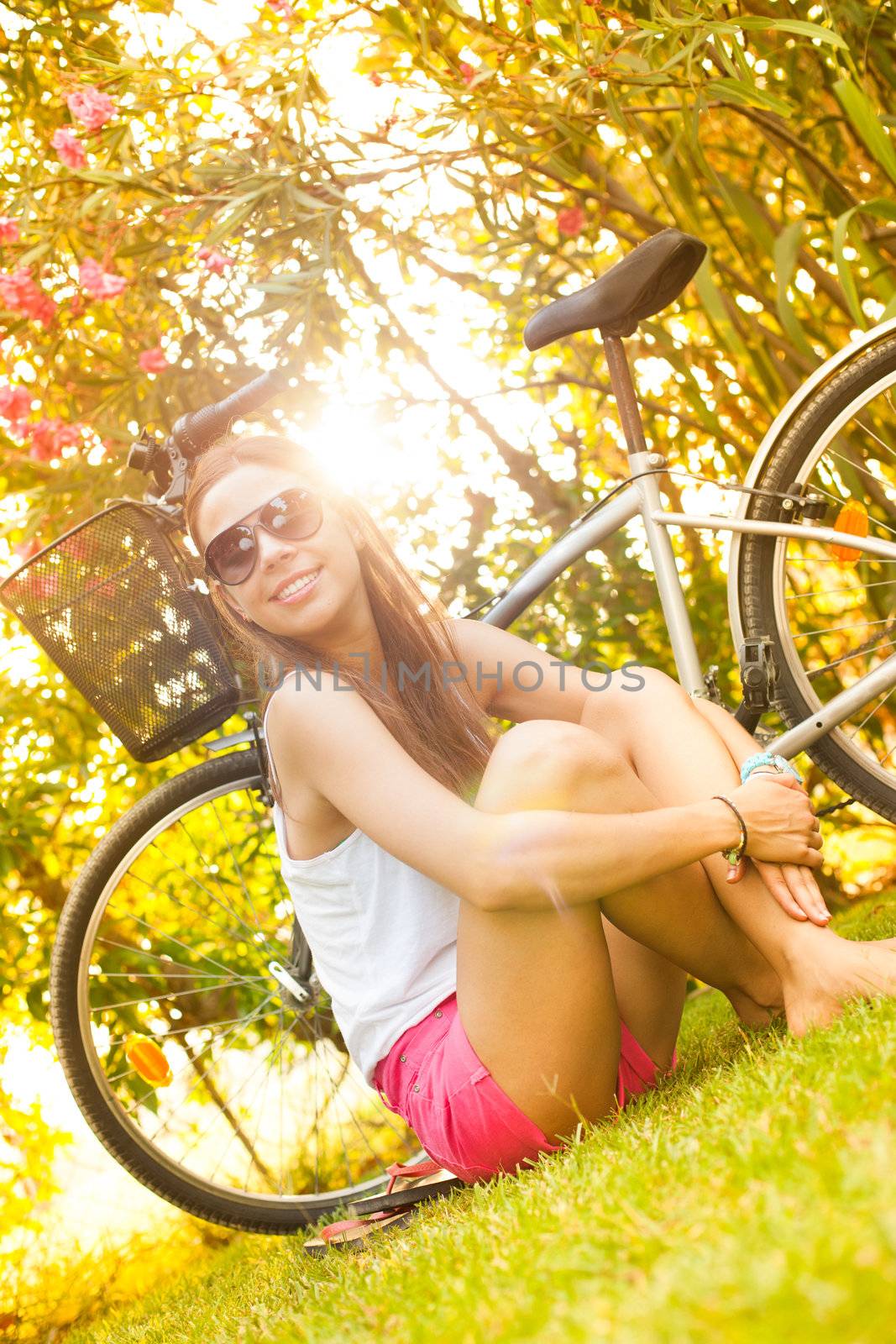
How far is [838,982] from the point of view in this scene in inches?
42.6

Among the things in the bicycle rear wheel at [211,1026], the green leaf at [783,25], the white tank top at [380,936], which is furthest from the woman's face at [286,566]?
the green leaf at [783,25]

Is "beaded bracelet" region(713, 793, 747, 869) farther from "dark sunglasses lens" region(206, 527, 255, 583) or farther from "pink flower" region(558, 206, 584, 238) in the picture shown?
"pink flower" region(558, 206, 584, 238)

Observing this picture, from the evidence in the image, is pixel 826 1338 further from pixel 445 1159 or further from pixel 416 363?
pixel 416 363

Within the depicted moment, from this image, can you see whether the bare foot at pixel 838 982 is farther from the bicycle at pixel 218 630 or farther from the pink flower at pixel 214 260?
the pink flower at pixel 214 260

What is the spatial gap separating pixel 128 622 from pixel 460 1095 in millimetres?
836

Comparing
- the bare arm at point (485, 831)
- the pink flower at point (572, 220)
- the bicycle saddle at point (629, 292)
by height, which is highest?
the pink flower at point (572, 220)

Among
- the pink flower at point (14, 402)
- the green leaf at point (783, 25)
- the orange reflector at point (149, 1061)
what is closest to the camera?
the green leaf at point (783, 25)

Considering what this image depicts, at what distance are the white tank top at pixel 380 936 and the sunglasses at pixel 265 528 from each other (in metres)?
0.21

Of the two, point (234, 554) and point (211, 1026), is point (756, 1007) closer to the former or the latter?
point (234, 554)

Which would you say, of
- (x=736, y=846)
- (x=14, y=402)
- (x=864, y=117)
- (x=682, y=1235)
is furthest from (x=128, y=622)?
(x=864, y=117)

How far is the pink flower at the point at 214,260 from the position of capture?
1.89 metres

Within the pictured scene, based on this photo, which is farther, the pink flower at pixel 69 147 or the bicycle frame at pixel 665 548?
the pink flower at pixel 69 147

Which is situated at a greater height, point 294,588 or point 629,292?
point 629,292

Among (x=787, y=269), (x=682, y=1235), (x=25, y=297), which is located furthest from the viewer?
(x=25, y=297)
